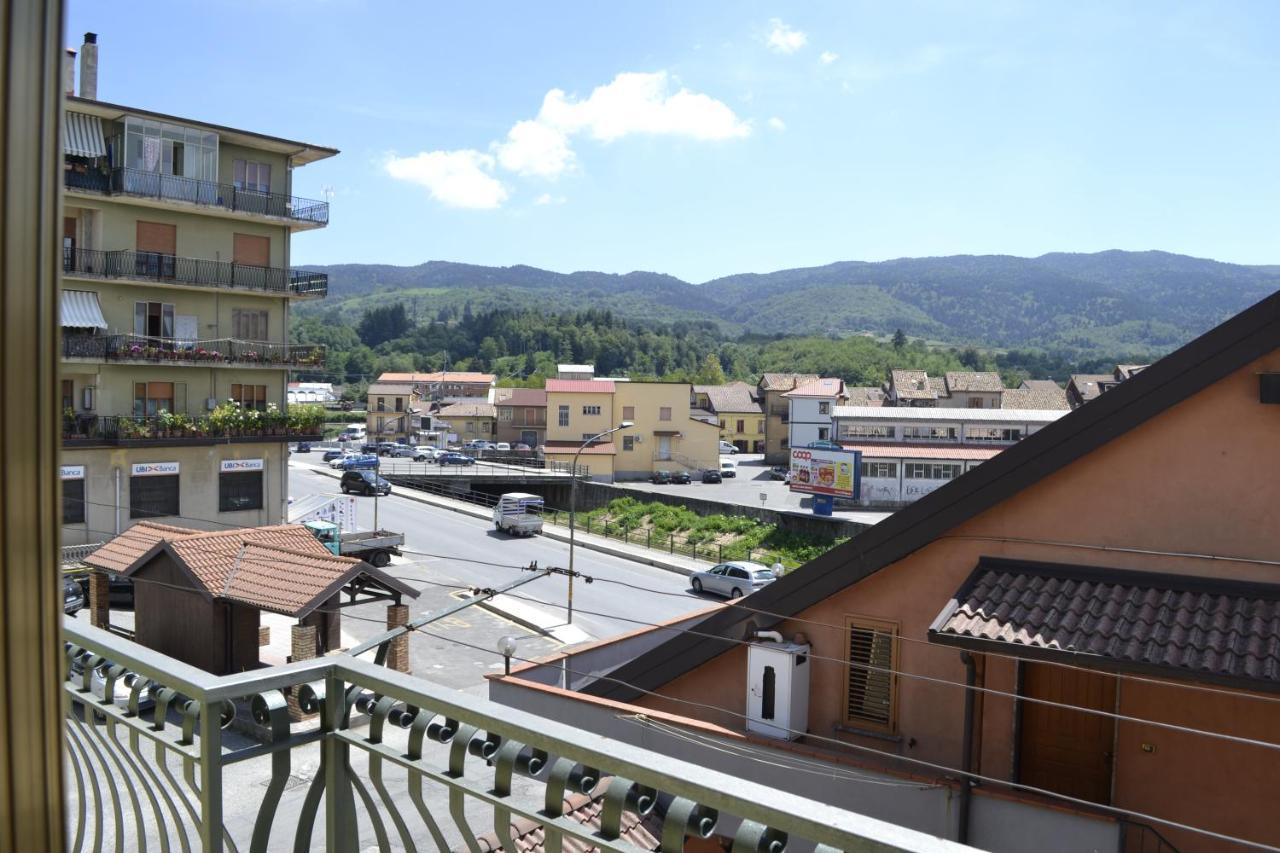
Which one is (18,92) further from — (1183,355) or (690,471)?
(690,471)

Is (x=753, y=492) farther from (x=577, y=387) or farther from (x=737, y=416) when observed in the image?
(x=737, y=416)

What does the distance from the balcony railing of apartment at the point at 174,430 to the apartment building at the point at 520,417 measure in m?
54.5

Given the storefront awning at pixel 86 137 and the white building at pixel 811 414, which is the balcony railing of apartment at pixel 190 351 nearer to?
the storefront awning at pixel 86 137

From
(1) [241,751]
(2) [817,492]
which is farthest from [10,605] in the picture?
(2) [817,492]

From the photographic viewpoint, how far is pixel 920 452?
56500 mm

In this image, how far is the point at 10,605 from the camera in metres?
1.18

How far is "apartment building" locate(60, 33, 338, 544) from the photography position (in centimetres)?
3109

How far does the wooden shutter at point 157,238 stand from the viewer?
106 ft

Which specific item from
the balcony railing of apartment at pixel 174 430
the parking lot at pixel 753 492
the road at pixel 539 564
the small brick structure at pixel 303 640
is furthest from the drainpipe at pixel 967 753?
the parking lot at pixel 753 492

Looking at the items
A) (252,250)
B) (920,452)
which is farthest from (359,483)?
(920,452)

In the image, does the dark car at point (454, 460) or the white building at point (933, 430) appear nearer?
the white building at point (933, 430)

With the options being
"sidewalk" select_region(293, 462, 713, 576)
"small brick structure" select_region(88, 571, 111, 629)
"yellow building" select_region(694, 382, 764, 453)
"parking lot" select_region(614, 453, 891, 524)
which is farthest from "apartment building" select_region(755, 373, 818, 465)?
"small brick structure" select_region(88, 571, 111, 629)

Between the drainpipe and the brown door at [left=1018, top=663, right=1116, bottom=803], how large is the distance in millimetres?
532

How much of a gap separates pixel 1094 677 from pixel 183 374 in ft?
107
